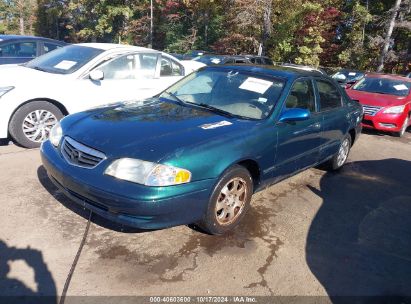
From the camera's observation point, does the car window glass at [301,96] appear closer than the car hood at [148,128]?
No

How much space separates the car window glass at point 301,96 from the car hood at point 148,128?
2.32ft

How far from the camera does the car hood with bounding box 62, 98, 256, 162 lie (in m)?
3.03

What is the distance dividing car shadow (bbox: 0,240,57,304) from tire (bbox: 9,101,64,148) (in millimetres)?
2508

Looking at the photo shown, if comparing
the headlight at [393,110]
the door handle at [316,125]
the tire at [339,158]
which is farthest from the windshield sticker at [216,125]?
the headlight at [393,110]

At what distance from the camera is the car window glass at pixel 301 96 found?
4102mm

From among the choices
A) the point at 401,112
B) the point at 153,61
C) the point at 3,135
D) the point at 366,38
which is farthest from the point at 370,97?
the point at 366,38

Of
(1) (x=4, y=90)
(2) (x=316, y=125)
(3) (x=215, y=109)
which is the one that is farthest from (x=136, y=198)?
(1) (x=4, y=90)

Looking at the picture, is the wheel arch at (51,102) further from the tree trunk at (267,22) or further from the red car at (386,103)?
the tree trunk at (267,22)

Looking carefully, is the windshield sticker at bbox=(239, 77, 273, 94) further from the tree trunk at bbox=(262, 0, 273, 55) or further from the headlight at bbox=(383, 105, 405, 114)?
the tree trunk at bbox=(262, 0, 273, 55)

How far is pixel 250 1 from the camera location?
21156 millimetres

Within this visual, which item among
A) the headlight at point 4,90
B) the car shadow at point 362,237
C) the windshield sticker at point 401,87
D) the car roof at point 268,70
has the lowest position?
the car shadow at point 362,237

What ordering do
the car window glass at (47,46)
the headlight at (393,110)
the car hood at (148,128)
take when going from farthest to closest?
1. the car window glass at (47,46)
2. the headlight at (393,110)
3. the car hood at (148,128)

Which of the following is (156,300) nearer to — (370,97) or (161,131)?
(161,131)

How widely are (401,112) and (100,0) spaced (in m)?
29.7
